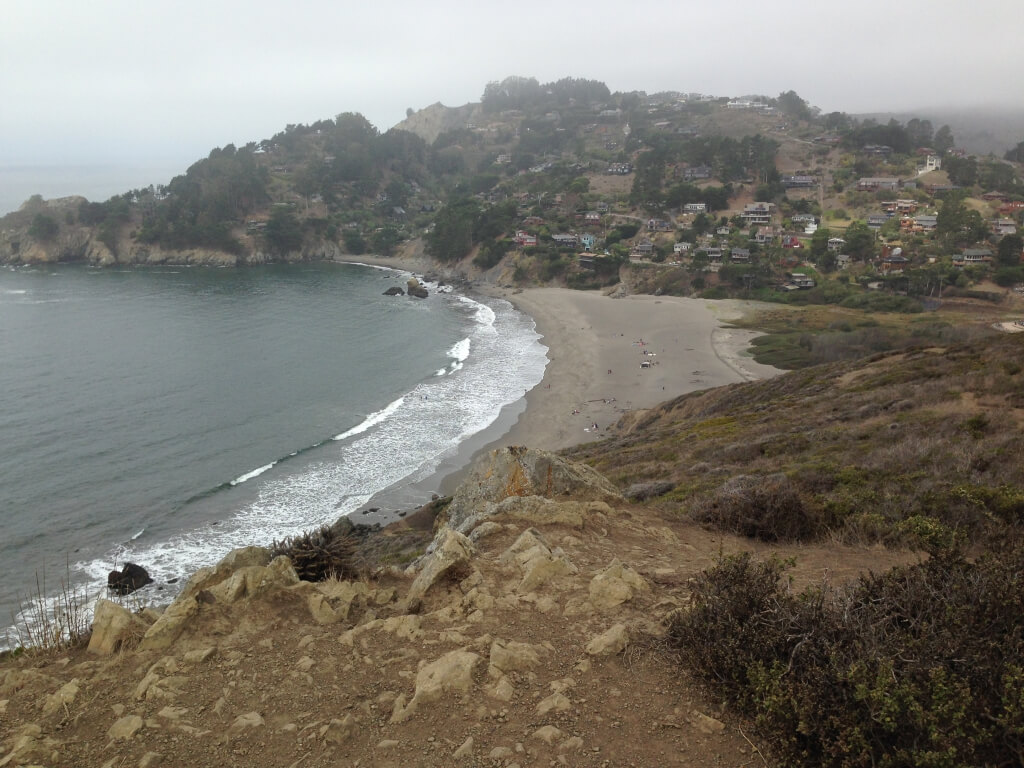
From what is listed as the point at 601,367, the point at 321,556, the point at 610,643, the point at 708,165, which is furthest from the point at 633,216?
the point at 610,643

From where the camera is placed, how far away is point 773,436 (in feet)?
55.6

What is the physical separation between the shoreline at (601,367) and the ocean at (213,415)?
3.86 feet

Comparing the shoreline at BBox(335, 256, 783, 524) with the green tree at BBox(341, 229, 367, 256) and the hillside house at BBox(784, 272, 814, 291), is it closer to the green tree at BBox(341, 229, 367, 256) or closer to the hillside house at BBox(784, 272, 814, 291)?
the hillside house at BBox(784, 272, 814, 291)

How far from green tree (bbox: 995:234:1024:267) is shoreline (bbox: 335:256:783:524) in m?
24.4

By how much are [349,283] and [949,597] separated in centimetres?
8277

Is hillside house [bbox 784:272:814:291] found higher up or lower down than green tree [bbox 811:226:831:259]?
lower down

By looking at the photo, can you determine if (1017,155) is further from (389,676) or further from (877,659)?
(389,676)

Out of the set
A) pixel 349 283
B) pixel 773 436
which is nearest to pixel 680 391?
pixel 773 436

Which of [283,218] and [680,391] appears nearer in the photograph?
[680,391]

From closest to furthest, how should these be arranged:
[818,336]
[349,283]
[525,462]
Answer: [525,462]
[818,336]
[349,283]

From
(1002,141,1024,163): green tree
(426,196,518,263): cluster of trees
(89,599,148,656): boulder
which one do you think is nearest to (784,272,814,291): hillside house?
(426,196,518,263): cluster of trees

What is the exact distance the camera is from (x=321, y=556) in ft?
A: 24.9

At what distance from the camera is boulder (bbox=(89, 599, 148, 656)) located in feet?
18.0

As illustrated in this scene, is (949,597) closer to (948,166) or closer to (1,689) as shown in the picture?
(1,689)
